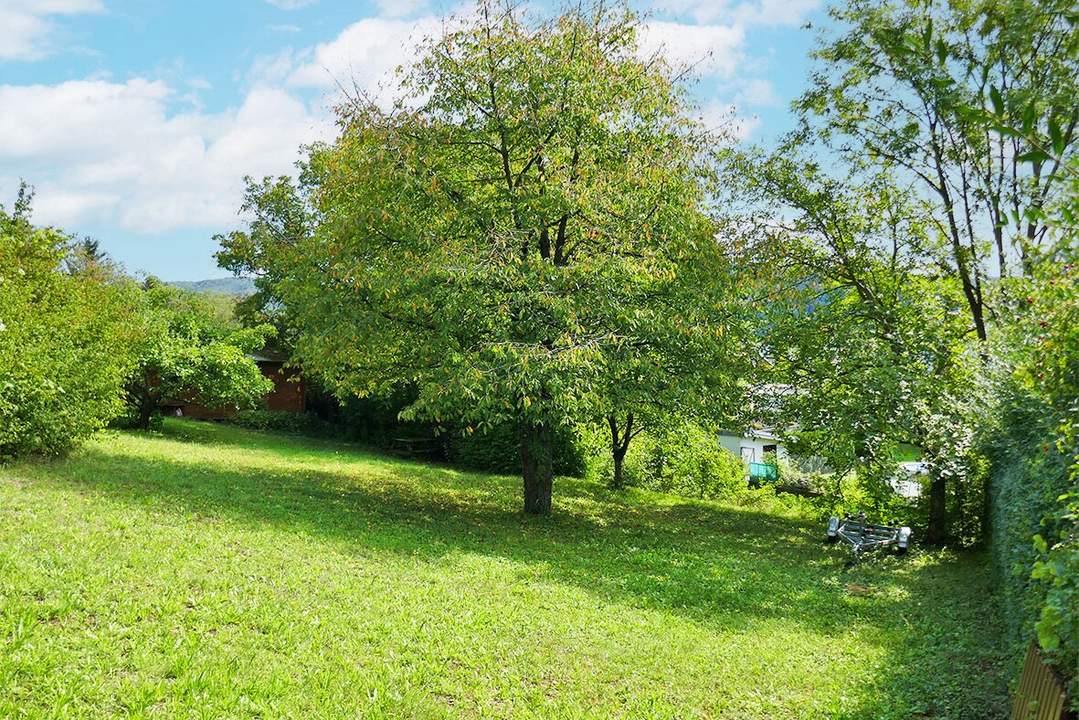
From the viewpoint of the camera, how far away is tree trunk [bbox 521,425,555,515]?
41.5 feet

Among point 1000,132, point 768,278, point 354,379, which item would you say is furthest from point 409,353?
point 1000,132

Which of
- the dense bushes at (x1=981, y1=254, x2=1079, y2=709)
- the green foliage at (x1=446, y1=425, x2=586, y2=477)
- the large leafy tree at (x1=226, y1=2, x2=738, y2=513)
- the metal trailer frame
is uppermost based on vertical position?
the large leafy tree at (x1=226, y1=2, x2=738, y2=513)

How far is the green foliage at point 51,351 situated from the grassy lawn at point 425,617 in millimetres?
640

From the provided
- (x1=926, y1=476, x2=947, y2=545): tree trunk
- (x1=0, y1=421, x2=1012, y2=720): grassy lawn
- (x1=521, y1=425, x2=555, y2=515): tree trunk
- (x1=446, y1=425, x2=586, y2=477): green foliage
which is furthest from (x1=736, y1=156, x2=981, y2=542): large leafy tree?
(x1=446, y1=425, x2=586, y2=477): green foliage

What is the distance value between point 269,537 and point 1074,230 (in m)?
7.97

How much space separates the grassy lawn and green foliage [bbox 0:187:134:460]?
0.64 m

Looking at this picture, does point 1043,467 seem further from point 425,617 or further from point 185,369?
point 185,369

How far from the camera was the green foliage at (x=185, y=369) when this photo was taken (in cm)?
2009

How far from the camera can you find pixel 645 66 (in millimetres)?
11922

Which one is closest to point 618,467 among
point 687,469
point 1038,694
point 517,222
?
point 687,469

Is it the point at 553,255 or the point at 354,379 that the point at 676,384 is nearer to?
the point at 553,255

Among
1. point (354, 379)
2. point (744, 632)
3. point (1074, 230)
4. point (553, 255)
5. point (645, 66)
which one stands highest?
point (645, 66)

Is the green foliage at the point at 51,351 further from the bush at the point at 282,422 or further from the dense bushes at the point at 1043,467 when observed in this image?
the bush at the point at 282,422

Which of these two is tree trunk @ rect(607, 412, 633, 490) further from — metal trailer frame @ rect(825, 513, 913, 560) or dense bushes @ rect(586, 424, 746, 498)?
metal trailer frame @ rect(825, 513, 913, 560)
